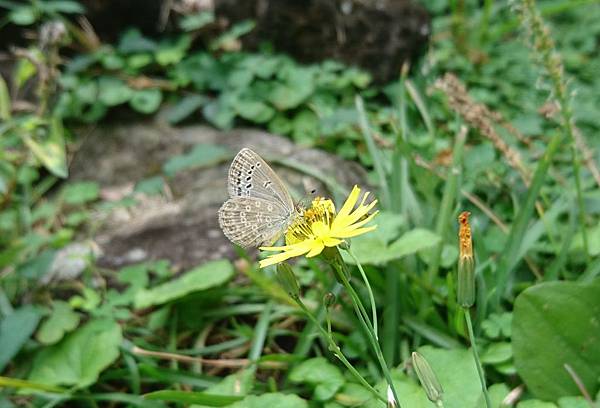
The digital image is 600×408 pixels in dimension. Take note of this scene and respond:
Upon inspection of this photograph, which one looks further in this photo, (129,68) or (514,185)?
(129,68)

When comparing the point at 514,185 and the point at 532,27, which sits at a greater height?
the point at 532,27

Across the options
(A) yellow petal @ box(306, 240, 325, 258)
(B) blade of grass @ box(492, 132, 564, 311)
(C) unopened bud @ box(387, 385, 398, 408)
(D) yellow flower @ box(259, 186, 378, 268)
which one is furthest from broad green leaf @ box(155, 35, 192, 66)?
(C) unopened bud @ box(387, 385, 398, 408)

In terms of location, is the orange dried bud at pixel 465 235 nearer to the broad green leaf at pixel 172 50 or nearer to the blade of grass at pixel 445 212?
the blade of grass at pixel 445 212

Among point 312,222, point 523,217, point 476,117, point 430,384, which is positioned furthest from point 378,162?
point 430,384

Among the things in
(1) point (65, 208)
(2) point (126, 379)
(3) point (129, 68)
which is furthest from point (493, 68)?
(2) point (126, 379)

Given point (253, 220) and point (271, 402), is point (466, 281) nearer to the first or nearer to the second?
point (253, 220)

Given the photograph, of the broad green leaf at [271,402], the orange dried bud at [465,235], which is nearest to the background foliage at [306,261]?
the broad green leaf at [271,402]

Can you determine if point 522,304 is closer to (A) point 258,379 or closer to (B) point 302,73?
(A) point 258,379
